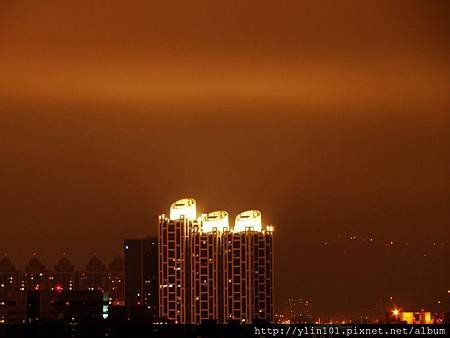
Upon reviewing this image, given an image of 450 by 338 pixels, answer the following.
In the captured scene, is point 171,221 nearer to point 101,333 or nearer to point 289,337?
point 101,333

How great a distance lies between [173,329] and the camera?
9562 millimetres

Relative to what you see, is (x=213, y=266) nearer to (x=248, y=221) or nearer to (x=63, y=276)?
(x=248, y=221)

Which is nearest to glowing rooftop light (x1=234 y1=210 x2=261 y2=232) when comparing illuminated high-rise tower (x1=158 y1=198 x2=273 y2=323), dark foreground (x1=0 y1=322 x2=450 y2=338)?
illuminated high-rise tower (x1=158 y1=198 x2=273 y2=323)

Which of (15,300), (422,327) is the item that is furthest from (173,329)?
(15,300)

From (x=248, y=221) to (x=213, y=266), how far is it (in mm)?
582

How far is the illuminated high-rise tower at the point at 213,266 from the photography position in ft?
44.7

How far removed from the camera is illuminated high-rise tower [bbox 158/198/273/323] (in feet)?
44.7

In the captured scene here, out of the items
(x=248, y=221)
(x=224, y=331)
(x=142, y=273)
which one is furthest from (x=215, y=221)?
(x=224, y=331)

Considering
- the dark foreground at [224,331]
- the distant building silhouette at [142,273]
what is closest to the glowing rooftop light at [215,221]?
the distant building silhouette at [142,273]

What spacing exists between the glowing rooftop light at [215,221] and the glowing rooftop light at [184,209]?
0.47 feet

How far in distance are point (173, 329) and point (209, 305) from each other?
4247 millimetres

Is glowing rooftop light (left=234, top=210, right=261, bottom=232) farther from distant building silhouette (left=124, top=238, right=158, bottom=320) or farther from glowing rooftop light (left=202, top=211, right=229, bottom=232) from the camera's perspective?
distant building silhouette (left=124, top=238, right=158, bottom=320)

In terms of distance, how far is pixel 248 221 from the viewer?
13703mm

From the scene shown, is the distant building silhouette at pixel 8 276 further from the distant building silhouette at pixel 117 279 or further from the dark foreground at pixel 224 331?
the dark foreground at pixel 224 331
